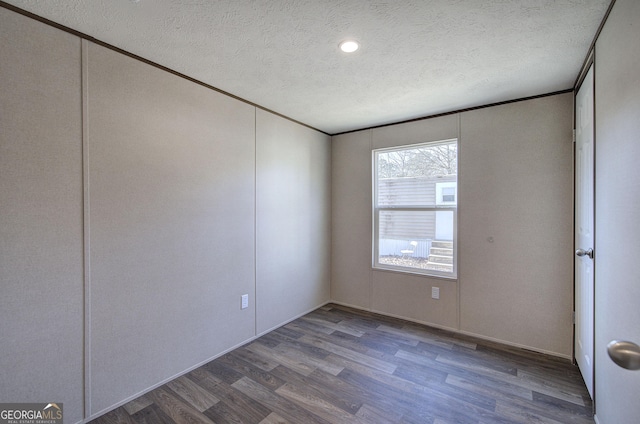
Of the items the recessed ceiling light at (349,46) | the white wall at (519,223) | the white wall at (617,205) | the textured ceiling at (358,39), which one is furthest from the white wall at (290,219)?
the white wall at (617,205)

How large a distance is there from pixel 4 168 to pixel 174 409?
1736mm

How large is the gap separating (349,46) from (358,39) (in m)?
0.09

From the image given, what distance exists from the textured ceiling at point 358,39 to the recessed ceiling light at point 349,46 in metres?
0.05

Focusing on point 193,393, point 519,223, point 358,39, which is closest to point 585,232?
point 519,223

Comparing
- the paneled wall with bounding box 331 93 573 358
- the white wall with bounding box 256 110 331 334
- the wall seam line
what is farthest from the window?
the wall seam line

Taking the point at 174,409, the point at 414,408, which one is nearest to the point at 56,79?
the point at 174,409

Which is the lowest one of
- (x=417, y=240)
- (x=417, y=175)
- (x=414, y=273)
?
(x=414, y=273)

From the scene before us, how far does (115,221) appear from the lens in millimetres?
1911

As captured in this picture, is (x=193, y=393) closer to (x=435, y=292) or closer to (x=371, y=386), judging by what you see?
(x=371, y=386)

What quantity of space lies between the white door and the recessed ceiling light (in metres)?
1.60

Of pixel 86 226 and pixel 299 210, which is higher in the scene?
pixel 299 210

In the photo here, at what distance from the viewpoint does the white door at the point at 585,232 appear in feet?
6.47

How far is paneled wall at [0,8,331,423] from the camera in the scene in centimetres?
156

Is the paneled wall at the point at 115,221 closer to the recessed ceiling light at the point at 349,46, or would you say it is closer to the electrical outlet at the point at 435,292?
the recessed ceiling light at the point at 349,46
